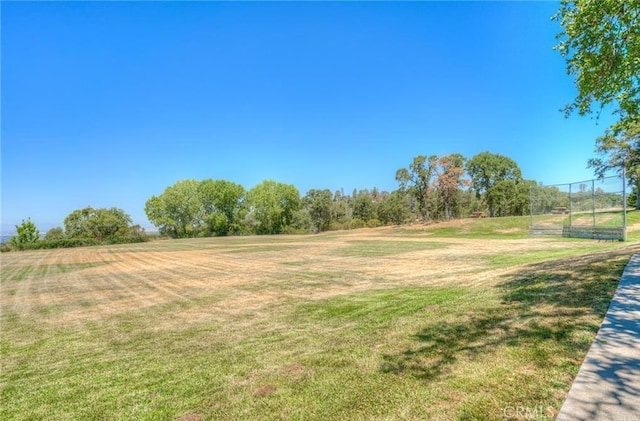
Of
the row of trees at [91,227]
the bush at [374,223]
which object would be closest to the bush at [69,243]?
the row of trees at [91,227]

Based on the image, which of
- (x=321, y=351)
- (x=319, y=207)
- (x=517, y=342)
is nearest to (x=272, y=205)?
(x=319, y=207)

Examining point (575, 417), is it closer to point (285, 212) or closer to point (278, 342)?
point (278, 342)

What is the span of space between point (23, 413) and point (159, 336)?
8.69 feet

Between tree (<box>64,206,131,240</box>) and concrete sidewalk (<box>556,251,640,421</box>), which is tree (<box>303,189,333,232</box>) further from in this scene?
concrete sidewalk (<box>556,251,640,421</box>)

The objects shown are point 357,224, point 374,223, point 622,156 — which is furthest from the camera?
point 357,224

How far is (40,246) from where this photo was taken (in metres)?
54.4

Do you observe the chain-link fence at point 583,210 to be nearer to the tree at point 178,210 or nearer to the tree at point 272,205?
the tree at point 272,205

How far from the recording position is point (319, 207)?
75.9 m

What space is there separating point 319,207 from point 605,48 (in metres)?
67.7

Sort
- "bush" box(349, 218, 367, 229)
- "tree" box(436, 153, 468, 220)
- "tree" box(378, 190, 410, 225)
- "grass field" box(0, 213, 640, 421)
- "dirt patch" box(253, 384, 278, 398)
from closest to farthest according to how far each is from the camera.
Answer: "grass field" box(0, 213, 640, 421) < "dirt patch" box(253, 384, 278, 398) < "tree" box(436, 153, 468, 220) < "tree" box(378, 190, 410, 225) < "bush" box(349, 218, 367, 229)

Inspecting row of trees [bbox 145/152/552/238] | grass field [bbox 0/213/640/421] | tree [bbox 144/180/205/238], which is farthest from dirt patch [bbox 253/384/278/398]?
tree [bbox 144/180/205/238]

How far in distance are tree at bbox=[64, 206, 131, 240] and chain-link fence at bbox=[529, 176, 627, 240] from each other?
253 feet

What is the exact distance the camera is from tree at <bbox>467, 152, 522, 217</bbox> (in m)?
64.9

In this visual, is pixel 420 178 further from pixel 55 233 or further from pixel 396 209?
pixel 55 233
